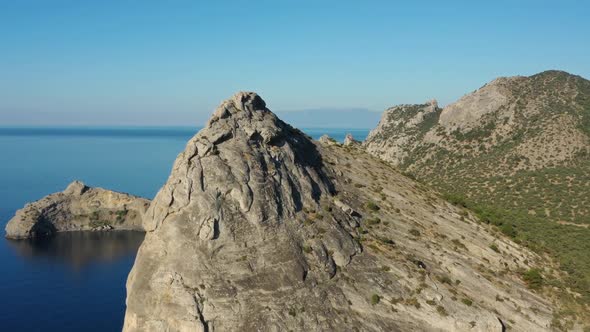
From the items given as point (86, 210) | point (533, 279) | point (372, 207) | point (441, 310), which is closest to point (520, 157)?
point (533, 279)

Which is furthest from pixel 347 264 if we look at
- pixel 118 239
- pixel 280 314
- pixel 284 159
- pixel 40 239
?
pixel 40 239

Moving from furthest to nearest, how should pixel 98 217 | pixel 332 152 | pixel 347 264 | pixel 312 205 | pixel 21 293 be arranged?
pixel 98 217 → pixel 21 293 → pixel 332 152 → pixel 312 205 → pixel 347 264

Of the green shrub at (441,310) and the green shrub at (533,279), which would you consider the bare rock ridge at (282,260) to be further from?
the green shrub at (533,279)

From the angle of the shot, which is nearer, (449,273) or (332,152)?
(449,273)

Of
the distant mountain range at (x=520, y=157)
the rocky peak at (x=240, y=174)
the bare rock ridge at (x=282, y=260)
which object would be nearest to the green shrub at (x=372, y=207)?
the bare rock ridge at (x=282, y=260)

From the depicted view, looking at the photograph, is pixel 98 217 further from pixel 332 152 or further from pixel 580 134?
pixel 580 134

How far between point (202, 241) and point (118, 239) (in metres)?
113

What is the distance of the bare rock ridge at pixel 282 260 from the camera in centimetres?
4459

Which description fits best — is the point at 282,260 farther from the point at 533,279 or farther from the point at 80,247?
the point at 80,247

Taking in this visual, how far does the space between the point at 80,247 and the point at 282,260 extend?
111 metres

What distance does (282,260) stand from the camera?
4769 centimetres

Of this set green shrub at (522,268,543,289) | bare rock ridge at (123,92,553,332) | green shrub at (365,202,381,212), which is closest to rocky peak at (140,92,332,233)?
bare rock ridge at (123,92,553,332)

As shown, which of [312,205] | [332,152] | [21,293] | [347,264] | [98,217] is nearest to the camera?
[347,264]

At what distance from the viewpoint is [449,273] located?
53.5 metres
